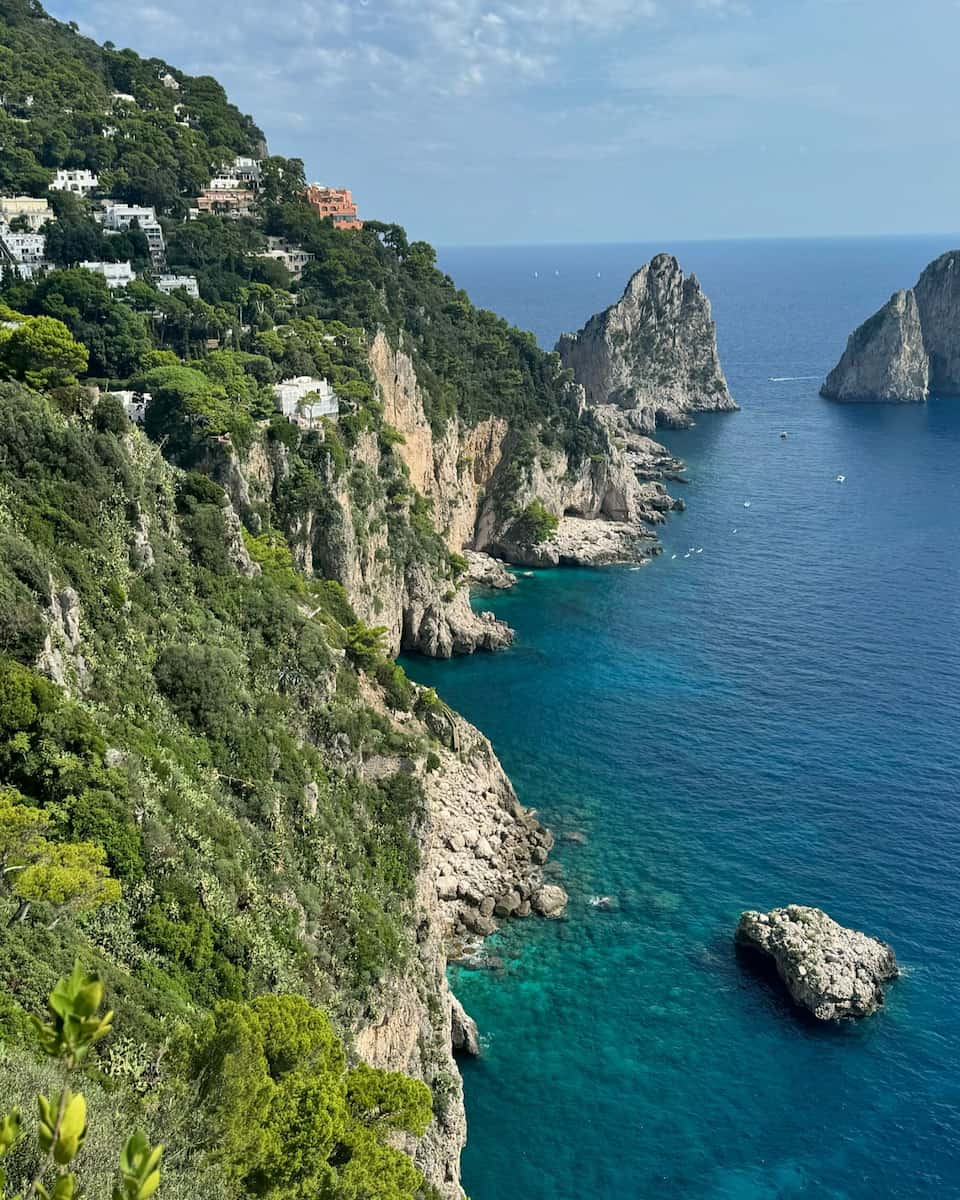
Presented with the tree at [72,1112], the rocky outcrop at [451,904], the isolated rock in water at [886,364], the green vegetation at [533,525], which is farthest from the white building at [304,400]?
the isolated rock in water at [886,364]

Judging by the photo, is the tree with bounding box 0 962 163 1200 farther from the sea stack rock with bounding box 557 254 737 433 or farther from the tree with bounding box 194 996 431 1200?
the sea stack rock with bounding box 557 254 737 433

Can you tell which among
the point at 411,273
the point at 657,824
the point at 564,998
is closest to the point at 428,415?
the point at 411,273

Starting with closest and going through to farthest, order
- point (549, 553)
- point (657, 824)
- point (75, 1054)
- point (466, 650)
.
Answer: point (75, 1054), point (657, 824), point (466, 650), point (549, 553)

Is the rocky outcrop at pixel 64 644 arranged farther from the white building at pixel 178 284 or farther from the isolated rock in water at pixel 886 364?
the isolated rock in water at pixel 886 364

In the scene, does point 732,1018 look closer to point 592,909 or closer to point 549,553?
point 592,909

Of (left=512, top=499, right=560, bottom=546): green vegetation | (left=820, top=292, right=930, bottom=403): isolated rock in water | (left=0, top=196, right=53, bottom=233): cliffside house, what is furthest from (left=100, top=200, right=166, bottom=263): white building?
(left=820, top=292, right=930, bottom=403): isolated rock in water

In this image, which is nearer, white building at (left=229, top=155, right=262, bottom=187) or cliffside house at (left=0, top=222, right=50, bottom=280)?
cliffside house at (left=0, top=222, right=50, bottom=280)
